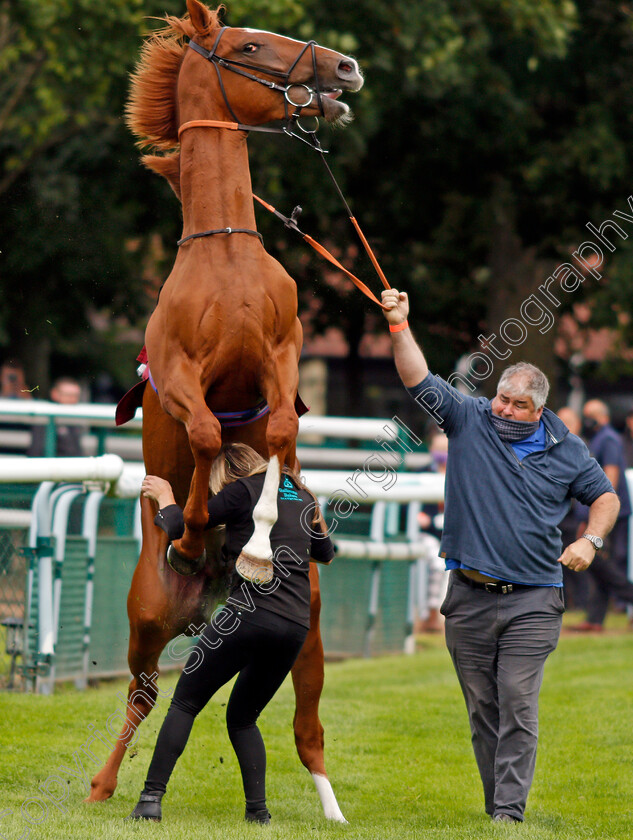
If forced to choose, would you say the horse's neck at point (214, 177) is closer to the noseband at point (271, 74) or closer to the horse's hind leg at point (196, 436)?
the noseband at point (271, 74)

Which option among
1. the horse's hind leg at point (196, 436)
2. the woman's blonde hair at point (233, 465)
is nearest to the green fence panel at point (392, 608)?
the woman's blonde hair at point (233, 465)

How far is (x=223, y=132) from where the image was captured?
4.50m

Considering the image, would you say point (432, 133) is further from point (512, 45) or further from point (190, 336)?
point (190, 336)

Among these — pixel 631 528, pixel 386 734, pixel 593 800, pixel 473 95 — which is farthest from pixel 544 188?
pixel 593 800

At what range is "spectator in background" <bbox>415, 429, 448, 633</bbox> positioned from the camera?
11250 mm

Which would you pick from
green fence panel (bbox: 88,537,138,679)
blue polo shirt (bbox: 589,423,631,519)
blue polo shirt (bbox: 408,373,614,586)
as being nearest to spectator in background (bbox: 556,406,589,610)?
blue polo shirt (bbox: 589,423,631,519)

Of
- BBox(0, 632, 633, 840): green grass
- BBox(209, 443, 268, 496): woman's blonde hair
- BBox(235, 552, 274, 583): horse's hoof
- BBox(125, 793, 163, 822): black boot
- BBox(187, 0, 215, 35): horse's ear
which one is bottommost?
BBox(0, 632, 633, 840): green grass

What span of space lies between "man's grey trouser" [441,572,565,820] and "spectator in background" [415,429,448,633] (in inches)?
222

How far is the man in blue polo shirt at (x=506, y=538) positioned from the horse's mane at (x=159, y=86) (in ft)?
3.87

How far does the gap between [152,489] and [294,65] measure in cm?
177

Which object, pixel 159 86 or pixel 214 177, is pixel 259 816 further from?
pixel 159 86

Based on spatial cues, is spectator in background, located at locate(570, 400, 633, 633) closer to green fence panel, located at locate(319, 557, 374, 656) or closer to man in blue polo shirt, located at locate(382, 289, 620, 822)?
green fence panel, located at locate(319, 557, 374, 656)

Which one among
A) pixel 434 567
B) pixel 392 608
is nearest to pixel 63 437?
pixel 392 608

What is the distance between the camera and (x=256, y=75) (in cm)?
452
